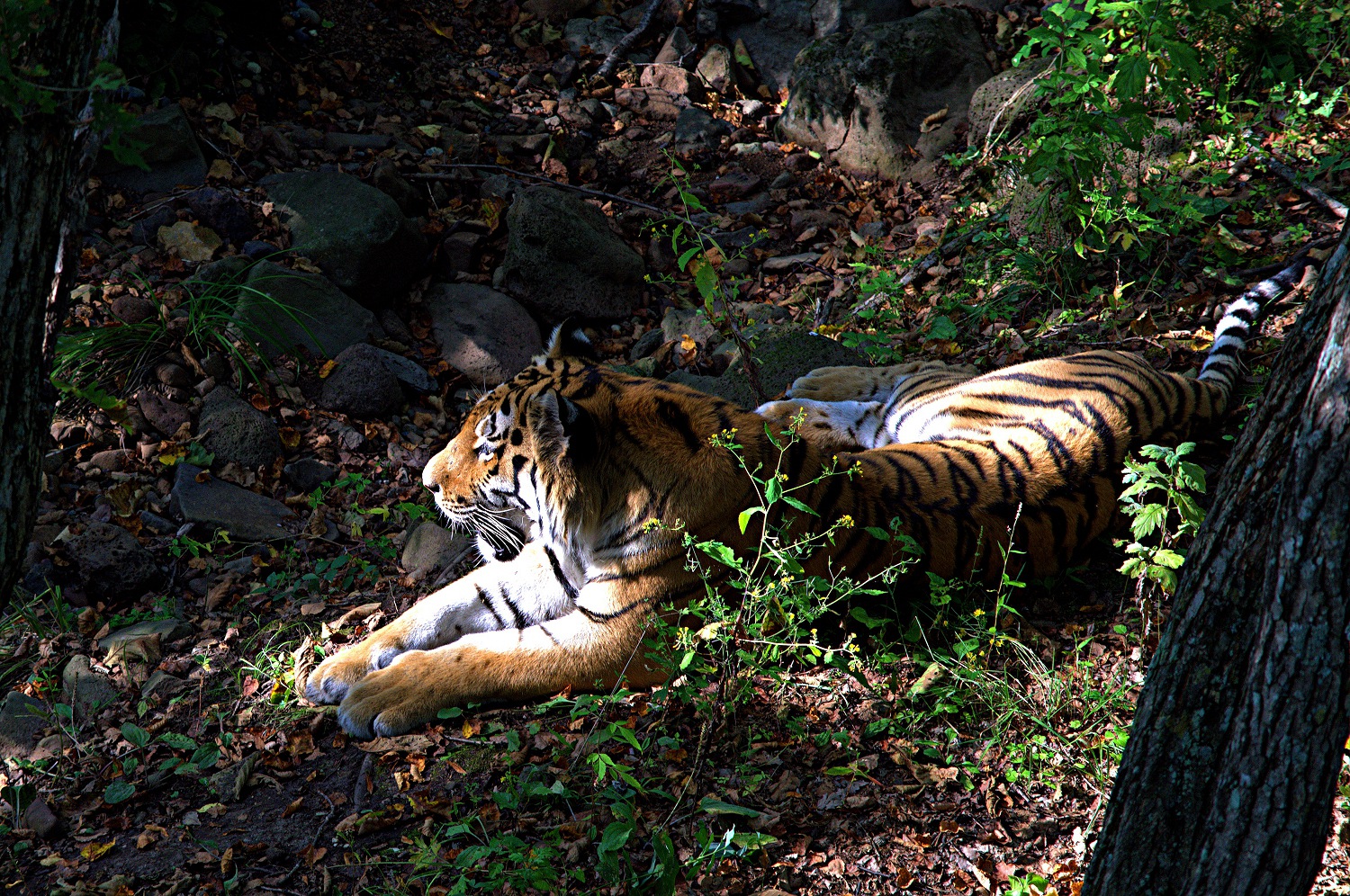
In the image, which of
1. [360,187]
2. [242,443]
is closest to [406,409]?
[242,443]

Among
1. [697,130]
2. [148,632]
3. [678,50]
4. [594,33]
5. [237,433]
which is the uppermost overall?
[594,33]

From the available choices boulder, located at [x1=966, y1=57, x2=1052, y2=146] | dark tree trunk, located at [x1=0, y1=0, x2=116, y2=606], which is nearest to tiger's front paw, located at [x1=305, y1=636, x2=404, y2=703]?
dark tree trunk, located at [x1=0, y1=0, x2=116, y2=606]

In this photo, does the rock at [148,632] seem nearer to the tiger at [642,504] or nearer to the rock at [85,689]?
the rock at [85,689]

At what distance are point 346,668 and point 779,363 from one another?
268 centimetres

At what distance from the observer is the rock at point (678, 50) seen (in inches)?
294

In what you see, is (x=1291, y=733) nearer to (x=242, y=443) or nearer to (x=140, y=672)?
(x=140, y=672)

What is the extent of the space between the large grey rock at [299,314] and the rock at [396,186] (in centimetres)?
93

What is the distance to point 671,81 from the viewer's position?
7371 mm

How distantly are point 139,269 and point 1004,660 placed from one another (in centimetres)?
452

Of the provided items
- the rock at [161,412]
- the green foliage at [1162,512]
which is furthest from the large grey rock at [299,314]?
the green foliage at [1162,512]

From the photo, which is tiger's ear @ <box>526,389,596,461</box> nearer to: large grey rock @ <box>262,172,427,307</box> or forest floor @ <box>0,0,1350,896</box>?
forest floor @ <box>0,0,1350,896</box>

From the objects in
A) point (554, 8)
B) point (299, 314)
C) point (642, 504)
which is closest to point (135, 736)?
point (642, 504)

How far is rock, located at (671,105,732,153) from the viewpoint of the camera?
695 centimetres

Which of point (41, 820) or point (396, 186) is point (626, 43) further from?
point (41, 820)
